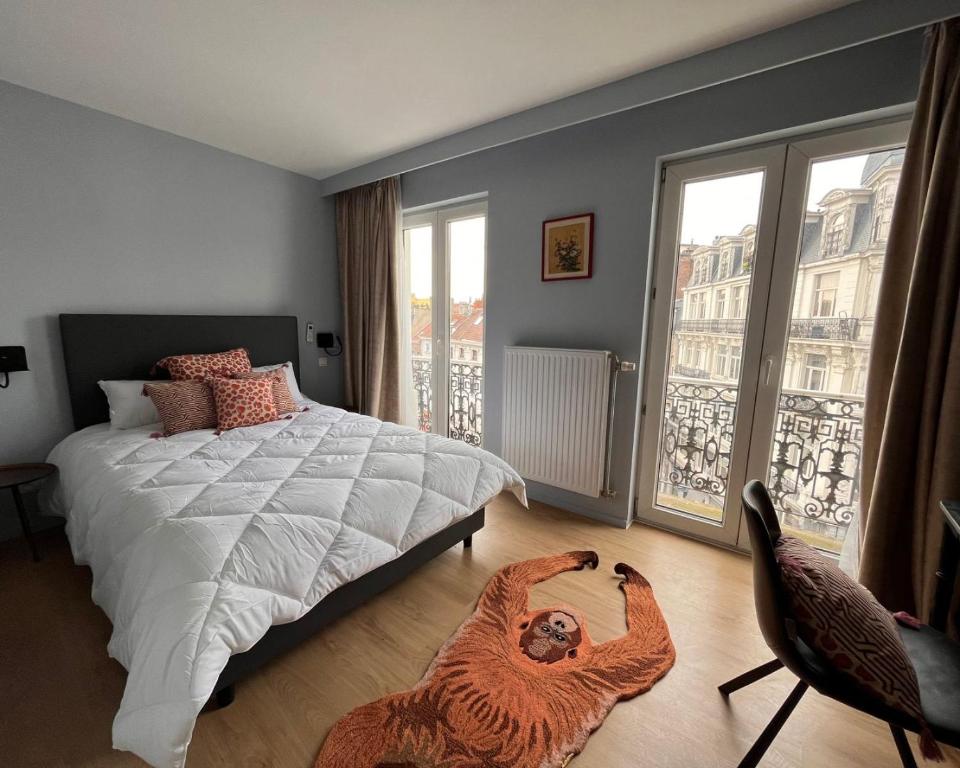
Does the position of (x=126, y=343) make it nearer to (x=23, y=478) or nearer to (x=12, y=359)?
(x=12, y=359)

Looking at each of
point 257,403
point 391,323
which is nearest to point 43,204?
point 257,403

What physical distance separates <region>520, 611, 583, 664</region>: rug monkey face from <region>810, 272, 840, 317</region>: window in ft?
6.22

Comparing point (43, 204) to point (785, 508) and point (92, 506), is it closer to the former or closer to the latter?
point (92, 506)

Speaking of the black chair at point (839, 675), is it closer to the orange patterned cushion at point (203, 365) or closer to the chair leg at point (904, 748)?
the chair leg at point (904, 748)

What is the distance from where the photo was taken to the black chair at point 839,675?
972 mm

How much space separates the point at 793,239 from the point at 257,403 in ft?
10.2

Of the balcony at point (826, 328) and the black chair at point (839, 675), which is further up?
the balcony at point (826, 328)

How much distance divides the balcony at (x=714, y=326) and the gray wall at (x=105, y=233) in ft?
10.2

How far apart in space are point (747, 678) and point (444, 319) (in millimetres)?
2850

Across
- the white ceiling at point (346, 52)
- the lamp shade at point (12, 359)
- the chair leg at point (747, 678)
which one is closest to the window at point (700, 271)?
the white ceiling at point (346, 52)

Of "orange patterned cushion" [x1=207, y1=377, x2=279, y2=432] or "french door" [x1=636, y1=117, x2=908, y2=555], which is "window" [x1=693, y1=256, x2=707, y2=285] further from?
"orange patterned cushion" [x1=207, y1=377, x2=279, y2=432]

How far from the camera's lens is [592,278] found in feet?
8.65

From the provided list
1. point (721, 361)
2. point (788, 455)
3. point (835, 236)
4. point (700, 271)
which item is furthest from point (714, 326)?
point (788, 455)

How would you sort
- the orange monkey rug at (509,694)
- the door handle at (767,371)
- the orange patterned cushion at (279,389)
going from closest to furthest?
the orange monkey rug at (509,694)
the door handle at (767,371)
the orange patterned cushion at (279,389)
